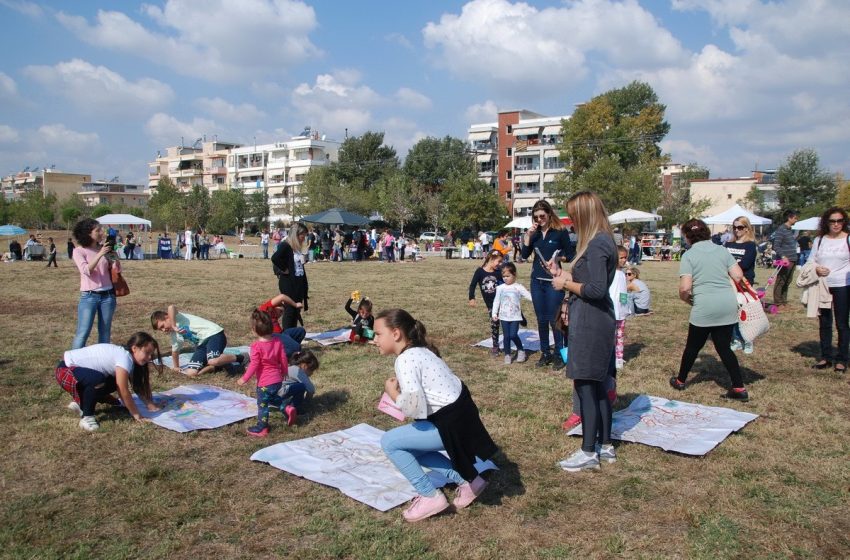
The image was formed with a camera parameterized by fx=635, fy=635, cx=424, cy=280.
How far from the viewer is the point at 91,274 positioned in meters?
7.11

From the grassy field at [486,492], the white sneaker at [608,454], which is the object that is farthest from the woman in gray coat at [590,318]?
the grassy field at [486,492]

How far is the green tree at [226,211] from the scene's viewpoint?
234 ft

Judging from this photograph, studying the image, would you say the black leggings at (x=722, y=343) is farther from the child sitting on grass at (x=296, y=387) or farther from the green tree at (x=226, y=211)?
the green tree at (x=226, y=211)

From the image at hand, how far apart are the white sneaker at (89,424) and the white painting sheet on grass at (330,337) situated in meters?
4.06

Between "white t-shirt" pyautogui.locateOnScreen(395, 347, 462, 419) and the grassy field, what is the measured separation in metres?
0.72

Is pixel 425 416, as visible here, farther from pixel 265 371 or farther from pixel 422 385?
pixel 265 371

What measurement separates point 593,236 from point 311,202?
64.5 m

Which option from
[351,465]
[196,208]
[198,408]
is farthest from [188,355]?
[196,208]

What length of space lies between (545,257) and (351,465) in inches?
140

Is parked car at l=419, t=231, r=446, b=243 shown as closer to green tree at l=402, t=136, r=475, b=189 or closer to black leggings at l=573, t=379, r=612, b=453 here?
green tree at l=402, t=136, r=475, b=189

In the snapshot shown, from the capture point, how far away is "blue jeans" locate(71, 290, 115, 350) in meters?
7.19

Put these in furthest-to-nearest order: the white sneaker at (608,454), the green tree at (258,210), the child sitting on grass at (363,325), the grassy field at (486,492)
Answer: the green tree at (258,210) → the child sitting on grass at (363,325) → the white sneaker at (608,454) → the grassy field at (486,492)

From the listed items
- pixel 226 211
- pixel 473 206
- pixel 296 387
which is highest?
pixel 226 211

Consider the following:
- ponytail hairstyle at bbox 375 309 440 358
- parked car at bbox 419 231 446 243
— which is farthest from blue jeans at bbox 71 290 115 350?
parked car at bbox 419 231 446 243
